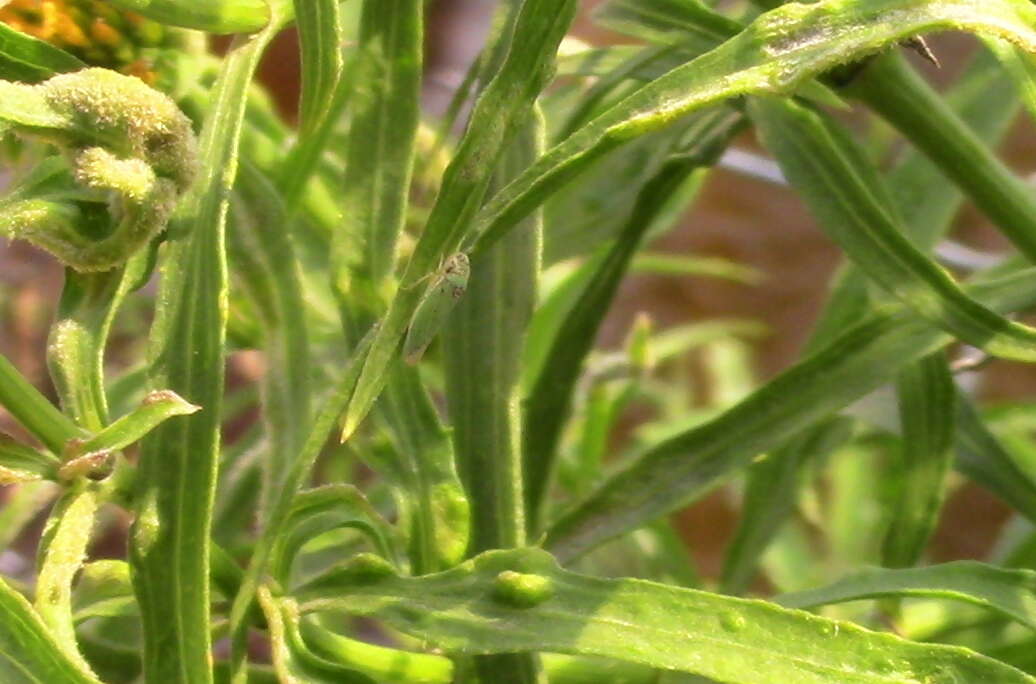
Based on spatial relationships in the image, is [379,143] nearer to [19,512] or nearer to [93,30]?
[93,30]

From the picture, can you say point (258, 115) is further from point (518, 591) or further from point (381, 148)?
point (518, 591)

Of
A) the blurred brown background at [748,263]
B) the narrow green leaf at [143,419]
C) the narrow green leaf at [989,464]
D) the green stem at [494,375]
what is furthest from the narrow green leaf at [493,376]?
the blurred brown background at [748,263]

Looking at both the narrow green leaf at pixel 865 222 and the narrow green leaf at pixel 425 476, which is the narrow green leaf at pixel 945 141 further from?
the narrow green leaf at pixel 425 476

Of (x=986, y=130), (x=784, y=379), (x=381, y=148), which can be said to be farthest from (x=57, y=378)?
(x=986, y=130)

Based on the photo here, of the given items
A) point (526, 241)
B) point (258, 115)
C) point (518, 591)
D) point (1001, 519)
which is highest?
point (1001, 519)

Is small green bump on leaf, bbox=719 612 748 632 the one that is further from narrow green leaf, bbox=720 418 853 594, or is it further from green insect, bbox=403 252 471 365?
narrow green leaf, bbox=720 418 853 594

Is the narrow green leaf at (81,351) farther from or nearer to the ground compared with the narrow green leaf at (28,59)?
nearer to the ground

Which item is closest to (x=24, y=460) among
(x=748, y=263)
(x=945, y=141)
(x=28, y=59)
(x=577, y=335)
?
(x=28, y=59)

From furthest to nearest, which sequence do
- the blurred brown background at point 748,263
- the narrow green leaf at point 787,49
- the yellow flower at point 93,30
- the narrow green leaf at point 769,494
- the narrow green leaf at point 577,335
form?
the blurred brown background at point 748,263
the narrow green leaf at point 769,494
the narrow green leaf at point 577,335
the yellow flower at point 93,30
the narrow green leaf at point 787,49
